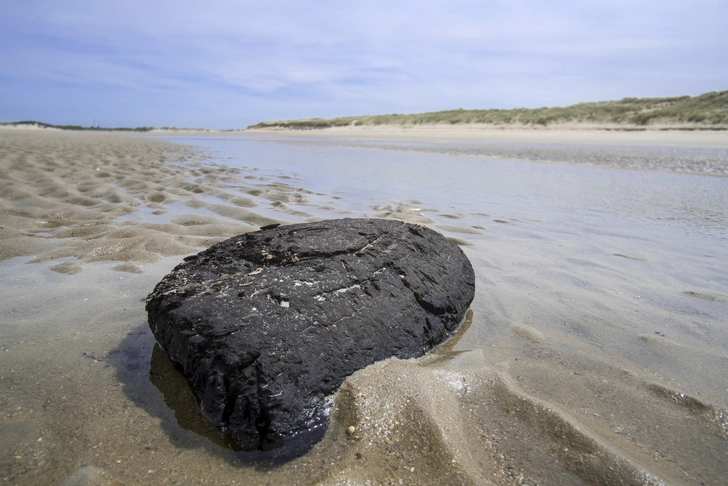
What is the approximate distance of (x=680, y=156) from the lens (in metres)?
10.6

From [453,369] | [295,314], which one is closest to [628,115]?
[453,369]

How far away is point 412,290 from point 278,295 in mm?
638

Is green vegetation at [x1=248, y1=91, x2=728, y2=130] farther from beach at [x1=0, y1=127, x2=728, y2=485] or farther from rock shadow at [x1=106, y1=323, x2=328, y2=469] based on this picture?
rock shadow at [x1=106, y1=323, x2=328, y2=469]

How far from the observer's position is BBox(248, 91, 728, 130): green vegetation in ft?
62.6

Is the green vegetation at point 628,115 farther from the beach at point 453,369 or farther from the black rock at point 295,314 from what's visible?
the black rock at point 295,314

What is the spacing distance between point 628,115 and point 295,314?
2536cm

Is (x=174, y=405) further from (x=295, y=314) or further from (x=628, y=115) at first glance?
(x=628, y=115)

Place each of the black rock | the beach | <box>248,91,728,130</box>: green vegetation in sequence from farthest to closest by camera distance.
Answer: <box>248,91,728,130</box>: green vegetation, the black rock, the beach

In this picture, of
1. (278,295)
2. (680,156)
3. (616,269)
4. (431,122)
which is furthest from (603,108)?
(278,295)

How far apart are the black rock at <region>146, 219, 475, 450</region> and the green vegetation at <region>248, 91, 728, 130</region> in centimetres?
2198

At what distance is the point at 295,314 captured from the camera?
156 cm

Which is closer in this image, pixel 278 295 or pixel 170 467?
pixel 170 467

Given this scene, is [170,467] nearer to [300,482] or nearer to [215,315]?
[300,482]

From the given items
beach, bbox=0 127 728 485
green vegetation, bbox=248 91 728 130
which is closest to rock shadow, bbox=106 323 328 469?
beach, bbox=0 127 728 485
